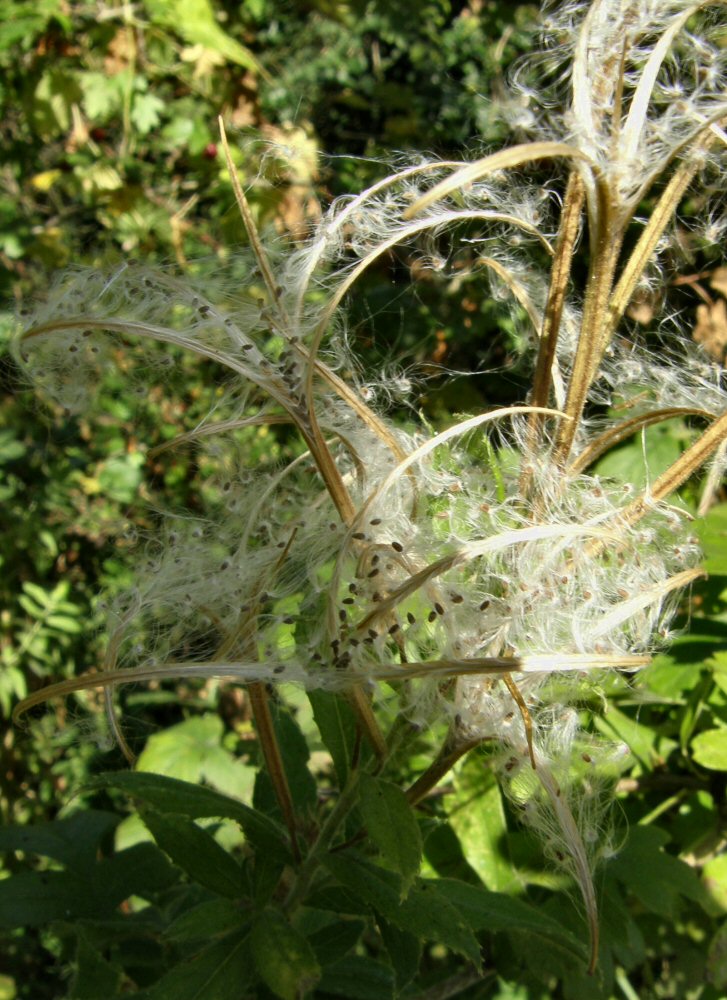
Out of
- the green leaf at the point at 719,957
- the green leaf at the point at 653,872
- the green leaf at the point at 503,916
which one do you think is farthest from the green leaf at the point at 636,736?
the green leaf at the point at 503,916

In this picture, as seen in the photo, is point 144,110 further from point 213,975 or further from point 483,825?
point 213,975

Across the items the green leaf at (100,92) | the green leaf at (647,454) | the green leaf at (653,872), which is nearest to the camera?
the green leaf at (653,872)

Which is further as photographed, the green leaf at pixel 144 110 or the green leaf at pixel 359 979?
the green leaf at pixel 144 110

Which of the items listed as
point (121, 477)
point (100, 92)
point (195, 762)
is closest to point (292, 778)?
point (195, 762)

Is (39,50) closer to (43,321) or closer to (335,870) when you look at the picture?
(43,321)

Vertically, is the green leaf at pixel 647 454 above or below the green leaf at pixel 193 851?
below

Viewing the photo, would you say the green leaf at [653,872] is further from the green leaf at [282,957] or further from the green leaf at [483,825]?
the green leaf at [282,957]

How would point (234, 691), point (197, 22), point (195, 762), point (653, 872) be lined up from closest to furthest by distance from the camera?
point (653, 872) < point (195, 762) < point (197, 22) < point (234, 691)
